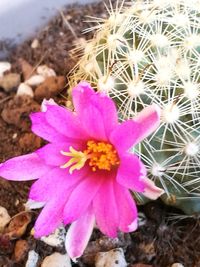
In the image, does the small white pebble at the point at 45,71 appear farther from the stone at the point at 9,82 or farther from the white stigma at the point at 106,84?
the white stigma at the point at 106,84

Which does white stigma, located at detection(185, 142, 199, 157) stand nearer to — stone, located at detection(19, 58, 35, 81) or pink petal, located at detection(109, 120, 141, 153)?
pink petal, located at detection(109, 120, 141, 153)

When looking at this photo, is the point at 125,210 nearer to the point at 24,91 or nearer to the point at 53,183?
the point at 53,183

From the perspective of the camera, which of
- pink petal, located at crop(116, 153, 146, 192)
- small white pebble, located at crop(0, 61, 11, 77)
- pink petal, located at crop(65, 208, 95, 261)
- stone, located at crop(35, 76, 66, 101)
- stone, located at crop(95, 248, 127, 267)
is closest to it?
pink petal, located at crop(116, 153, 146, 192)

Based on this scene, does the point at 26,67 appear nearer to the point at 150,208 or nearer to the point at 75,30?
the point at 75,30

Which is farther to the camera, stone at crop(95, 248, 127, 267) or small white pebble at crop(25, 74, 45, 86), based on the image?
small white pebble at crop(25, 74, 45, 86)

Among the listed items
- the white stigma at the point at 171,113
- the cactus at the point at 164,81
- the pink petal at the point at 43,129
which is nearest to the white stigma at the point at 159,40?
the cactus at the point at 164,81

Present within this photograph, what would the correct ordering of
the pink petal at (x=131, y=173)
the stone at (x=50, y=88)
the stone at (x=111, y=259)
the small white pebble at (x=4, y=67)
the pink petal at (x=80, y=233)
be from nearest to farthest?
the pink petal at (x=131, y=173) < the pink petal at (x=80, y=233) < the stone at (x=111, y=259) < the stone at (x=50, y=88) < the small white pebble at (x=4, y=67)

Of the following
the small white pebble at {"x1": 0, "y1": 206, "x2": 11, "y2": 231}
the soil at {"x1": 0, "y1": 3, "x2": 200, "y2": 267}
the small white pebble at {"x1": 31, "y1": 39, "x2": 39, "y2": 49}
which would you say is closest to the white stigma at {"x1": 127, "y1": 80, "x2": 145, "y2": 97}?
the soil at {"x1": 0, "y1": 3, "x2": 200, "y2": 267}

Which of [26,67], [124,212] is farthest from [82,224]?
[26,67]
